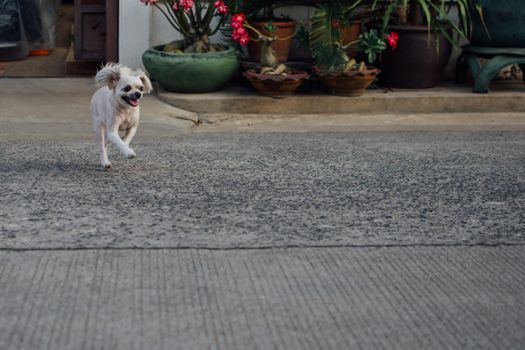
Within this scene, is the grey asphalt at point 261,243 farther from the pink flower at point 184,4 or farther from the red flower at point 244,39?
the pink flower at point 184,4

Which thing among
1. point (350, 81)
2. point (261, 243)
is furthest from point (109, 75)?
point (350, 81)

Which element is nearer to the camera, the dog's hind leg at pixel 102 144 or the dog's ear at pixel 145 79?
the dog's ear at pixel 145 79

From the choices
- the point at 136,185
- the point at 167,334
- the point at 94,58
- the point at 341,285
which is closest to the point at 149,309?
Answer: the point at 167,334

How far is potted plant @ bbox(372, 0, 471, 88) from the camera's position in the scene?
360 inches

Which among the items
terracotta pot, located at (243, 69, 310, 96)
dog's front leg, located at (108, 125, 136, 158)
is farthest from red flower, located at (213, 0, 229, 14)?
dog's front leg, located at (108, 125, 136, 158)

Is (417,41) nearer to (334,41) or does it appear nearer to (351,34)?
(351,34)

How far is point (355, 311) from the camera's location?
401 centimetres

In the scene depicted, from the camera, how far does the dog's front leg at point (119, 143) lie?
6.18 metres

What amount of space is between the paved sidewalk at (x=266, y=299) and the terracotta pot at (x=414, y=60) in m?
4.53

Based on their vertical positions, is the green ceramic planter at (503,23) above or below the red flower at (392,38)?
above

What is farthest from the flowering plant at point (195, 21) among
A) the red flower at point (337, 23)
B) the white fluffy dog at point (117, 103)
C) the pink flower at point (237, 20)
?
the white fluffy dog at point (117, 103)

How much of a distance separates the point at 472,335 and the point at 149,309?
4.26 ft

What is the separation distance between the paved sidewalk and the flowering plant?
15.0ft

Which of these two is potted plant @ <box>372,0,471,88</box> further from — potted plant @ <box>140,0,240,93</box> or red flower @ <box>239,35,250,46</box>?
potted plant @ <box>140,0,240,93</box>
